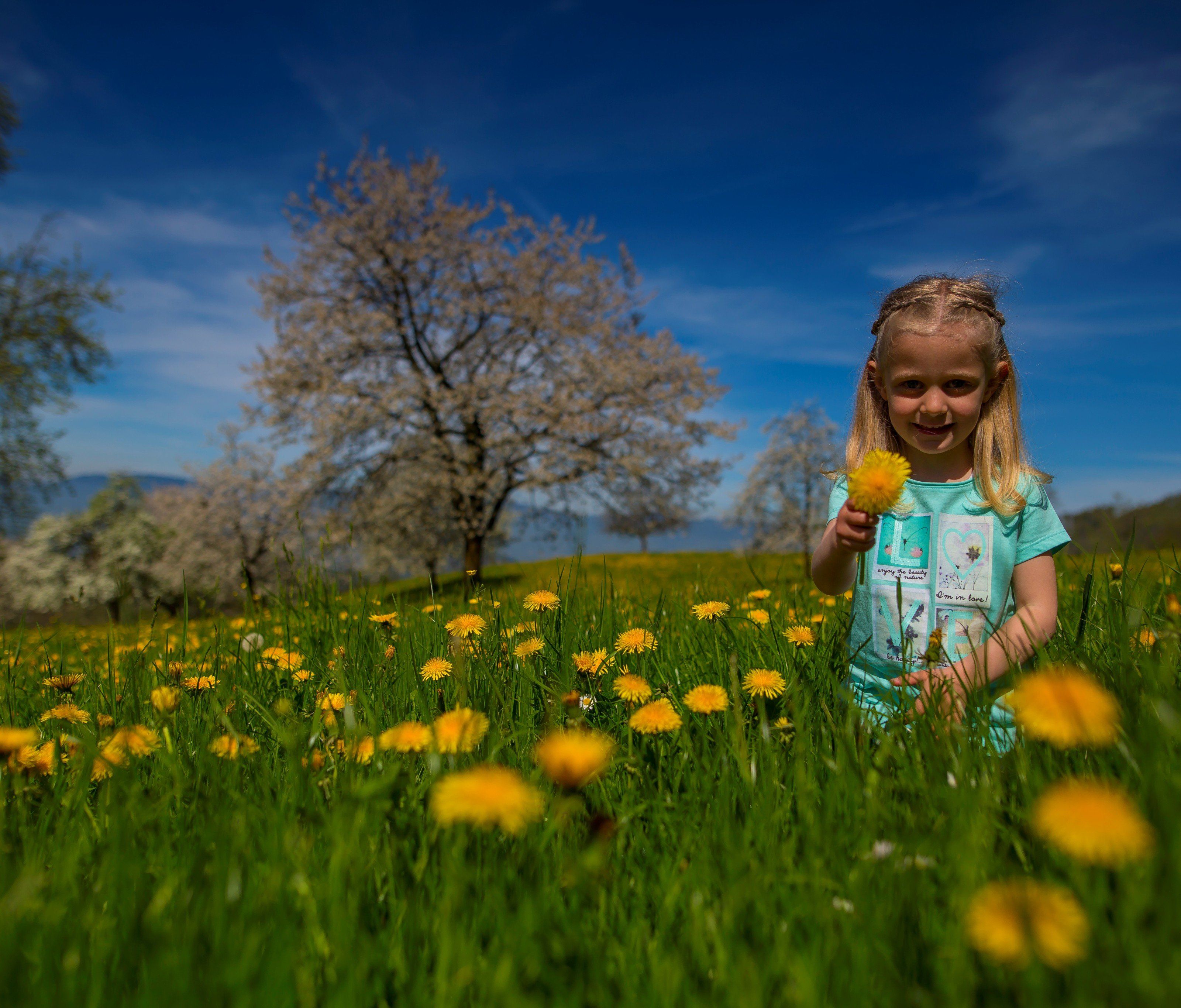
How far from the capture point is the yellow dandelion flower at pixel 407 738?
3.99 ft

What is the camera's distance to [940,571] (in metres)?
2.20

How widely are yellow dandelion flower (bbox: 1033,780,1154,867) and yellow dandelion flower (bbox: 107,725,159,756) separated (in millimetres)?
1615

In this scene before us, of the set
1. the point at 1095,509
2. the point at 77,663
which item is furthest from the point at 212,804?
the point at 1095,509

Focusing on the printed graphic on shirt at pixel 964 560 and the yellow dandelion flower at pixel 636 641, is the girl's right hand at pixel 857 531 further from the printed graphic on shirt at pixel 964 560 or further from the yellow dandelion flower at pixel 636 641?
the printed graphic on shirt at pixel 964 560

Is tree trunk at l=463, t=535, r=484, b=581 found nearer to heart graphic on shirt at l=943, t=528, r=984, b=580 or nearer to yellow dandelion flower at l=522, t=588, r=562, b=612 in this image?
yellow dandelion flower at l=522, t=588, r=562, b=612

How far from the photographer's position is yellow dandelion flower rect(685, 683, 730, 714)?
1417mm

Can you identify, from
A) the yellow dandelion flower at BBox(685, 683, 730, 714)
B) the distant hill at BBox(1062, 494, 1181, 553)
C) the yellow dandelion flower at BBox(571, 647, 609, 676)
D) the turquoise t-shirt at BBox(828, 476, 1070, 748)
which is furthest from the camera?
the distant hill at BBox(1062, 494, 1181, 553)

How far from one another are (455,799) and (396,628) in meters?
1.93

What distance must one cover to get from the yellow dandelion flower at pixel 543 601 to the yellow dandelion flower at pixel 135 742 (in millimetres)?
1078

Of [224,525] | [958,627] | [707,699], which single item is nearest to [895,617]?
[958,627]

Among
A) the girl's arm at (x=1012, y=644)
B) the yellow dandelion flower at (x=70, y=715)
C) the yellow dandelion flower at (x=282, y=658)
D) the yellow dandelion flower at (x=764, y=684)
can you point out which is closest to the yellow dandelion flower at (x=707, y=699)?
the yellow dandelion flower at (x=764, y=684)

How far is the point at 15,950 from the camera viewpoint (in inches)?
32.5

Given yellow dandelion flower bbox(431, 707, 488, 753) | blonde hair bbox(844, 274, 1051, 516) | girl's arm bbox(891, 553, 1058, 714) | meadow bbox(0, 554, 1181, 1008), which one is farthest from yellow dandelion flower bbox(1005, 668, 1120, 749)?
blonde hair bbox(844, 274, 1051, 516)

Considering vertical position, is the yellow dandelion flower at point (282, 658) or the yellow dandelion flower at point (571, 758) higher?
the yellow dandelion flower at point (571, 758)
